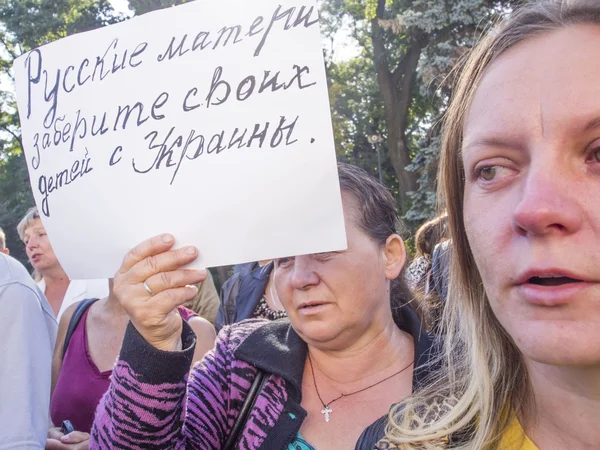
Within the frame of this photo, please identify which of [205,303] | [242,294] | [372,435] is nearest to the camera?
[372,435]

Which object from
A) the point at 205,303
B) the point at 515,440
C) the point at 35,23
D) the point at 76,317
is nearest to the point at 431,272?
the point at 515,440

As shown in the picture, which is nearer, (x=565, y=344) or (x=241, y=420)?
(x=565, y=344)

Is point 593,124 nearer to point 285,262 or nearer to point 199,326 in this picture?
point 285,262

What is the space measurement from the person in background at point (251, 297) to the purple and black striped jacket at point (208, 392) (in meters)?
1.47

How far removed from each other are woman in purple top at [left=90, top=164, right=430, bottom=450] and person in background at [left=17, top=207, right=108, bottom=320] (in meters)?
2.14

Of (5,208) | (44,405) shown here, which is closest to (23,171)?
(5,208)

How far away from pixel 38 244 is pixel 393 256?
321 centimetres

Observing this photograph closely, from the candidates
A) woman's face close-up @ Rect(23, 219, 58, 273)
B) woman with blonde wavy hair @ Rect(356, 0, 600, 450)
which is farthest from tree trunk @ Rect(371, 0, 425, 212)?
woman with blonde wavy hair @ Rect(356, 0, 600, 450)

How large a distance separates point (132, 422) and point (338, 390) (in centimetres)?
72

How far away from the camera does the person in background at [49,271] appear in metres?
3.81

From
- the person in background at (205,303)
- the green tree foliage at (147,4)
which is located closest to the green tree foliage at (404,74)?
the person in background at (205,303)

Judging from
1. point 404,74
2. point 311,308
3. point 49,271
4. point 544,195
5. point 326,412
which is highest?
point 404,74

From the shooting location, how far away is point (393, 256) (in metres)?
2.22

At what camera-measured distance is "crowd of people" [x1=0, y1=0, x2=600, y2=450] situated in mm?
1025
